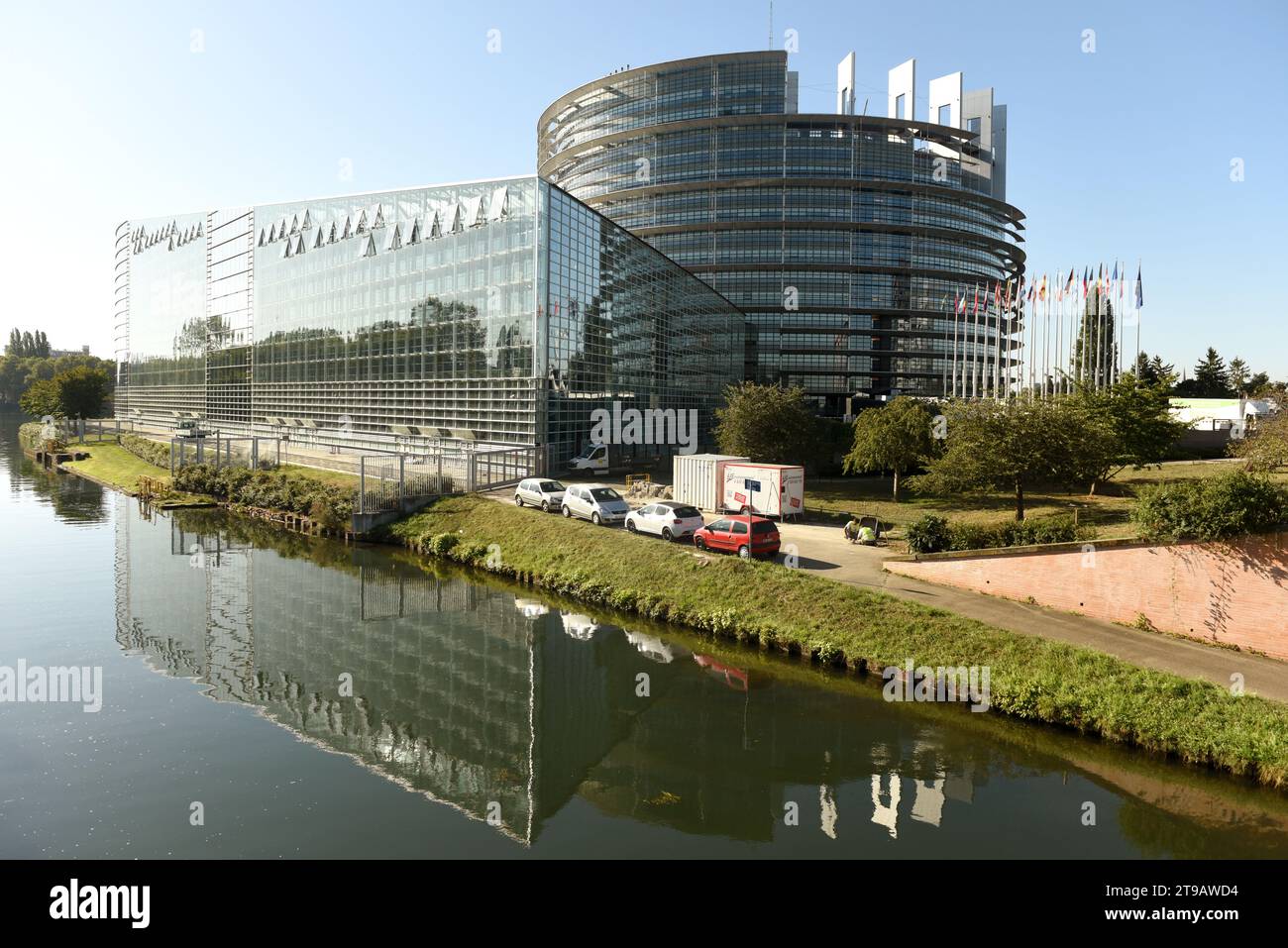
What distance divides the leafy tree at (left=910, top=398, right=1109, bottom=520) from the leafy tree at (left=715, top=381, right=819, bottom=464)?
41.7ft

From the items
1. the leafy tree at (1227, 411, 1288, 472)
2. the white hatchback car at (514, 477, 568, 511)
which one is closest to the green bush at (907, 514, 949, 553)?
the leafy tree at (1227, 411, 1288, 472)

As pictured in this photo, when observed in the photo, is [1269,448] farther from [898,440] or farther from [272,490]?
[272,490]

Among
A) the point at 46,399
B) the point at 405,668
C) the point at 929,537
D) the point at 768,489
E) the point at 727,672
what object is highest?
the point at 46,399

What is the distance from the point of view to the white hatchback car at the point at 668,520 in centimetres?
2747

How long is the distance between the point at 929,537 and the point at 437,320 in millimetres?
34226

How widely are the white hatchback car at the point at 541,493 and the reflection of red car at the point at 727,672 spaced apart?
45.9 feet

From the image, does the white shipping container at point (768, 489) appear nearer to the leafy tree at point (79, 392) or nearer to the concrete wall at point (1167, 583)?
the concrete wall at point (1167, 583)

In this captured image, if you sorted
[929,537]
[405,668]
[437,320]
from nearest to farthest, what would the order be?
1. [405,668]
2. [929,537]
3. [437,320]

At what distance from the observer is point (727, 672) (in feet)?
61.9

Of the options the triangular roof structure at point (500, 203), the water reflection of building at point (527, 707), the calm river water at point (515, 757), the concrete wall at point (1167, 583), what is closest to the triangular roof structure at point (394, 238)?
the triangular roof structure at point (500, 203)

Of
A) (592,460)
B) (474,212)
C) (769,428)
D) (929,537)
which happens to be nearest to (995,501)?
(769,428)

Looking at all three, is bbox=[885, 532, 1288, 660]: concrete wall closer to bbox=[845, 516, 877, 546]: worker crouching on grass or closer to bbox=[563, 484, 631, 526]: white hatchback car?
bbox=[845, 516, 877, 546]: worker crouching on grass
